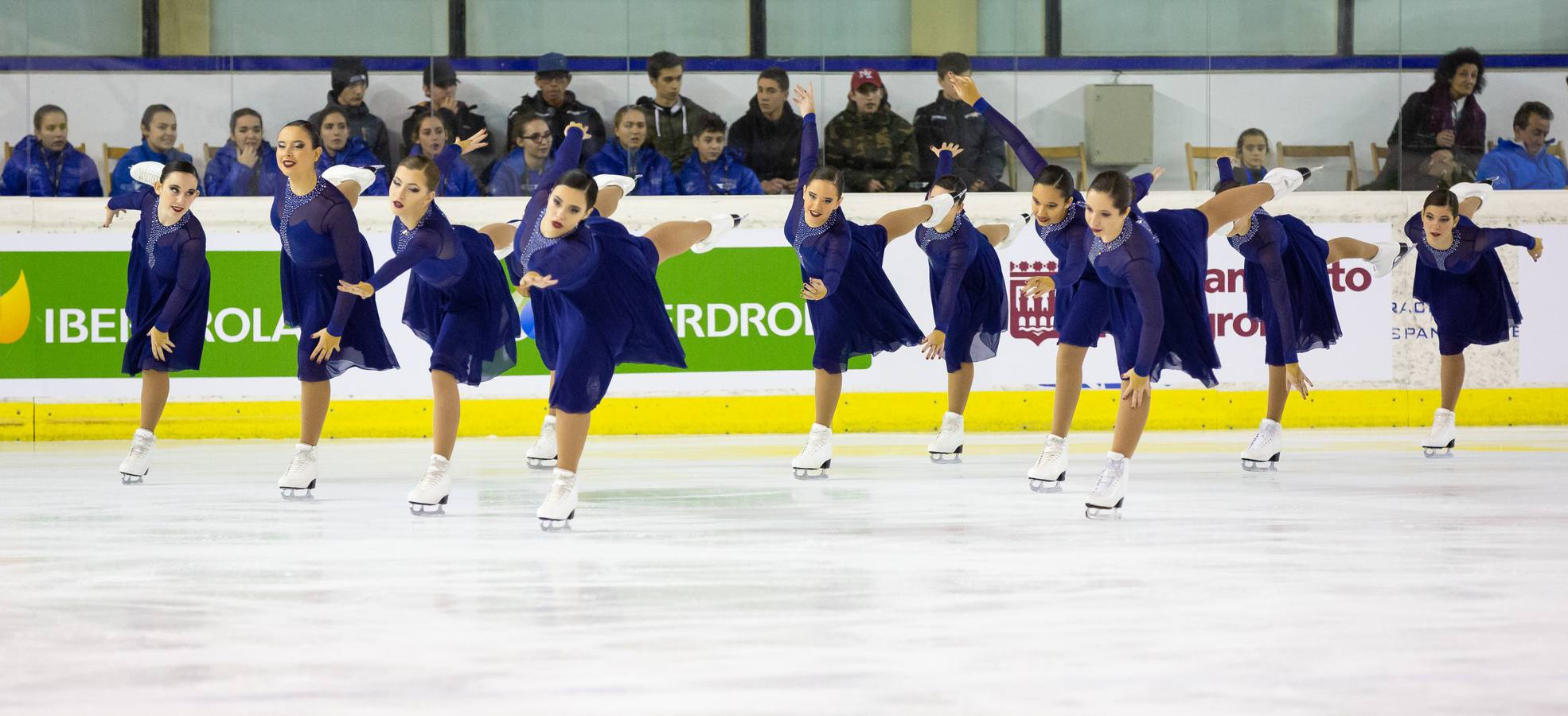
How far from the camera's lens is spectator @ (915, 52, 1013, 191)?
402 inches

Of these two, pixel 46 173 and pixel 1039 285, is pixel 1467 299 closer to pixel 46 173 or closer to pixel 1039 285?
pixel 1039 285

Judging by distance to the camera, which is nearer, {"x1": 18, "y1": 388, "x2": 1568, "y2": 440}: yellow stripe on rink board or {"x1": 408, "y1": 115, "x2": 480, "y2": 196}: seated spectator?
{"x1": 18, "y1": 388, "x2": 1568, "y2": 440}: yellow stripe on rink board

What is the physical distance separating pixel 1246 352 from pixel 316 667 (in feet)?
25.8

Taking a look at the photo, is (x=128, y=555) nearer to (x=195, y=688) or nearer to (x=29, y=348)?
(x=195, y=688)

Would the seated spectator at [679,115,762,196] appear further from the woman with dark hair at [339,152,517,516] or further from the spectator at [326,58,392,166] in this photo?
the woman with dark hair at [339,152,517,516]

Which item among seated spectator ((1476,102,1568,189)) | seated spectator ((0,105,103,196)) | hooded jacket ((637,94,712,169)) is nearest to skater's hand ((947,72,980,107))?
hooded jacket ((637,94,712,169))

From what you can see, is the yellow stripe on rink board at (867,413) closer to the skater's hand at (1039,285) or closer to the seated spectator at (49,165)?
the seated spectator at (49,165)

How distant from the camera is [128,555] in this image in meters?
4.43

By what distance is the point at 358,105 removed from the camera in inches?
395

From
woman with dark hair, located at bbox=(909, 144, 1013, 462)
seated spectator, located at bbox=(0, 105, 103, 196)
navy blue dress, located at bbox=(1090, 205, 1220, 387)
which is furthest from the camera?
seated spectator, located at bbox=(0, 105, 103, 196)

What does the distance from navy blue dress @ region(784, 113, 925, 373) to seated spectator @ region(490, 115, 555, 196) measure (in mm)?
3373

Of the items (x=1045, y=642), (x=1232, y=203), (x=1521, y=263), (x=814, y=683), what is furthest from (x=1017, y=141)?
(x=1521, y=263)

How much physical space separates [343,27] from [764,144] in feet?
9.45

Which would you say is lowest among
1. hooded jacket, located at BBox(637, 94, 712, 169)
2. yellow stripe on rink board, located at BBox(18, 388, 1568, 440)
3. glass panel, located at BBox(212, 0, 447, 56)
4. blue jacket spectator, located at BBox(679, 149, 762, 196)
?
yellow stripe on rink board, located at BBox(18, 388, 1568, 440)
